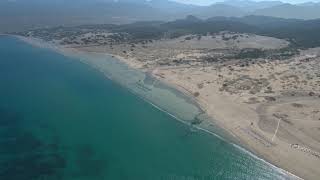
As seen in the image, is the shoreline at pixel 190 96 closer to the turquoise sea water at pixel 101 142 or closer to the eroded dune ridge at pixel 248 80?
the eroded dune ridge at pixel 248 80

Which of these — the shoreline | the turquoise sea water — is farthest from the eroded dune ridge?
the turquoise sea water

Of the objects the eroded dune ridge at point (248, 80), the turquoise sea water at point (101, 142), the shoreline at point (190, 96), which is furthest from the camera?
the eroded dune ridge at point (248, 80)

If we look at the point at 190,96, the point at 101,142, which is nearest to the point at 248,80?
the point at 190,96

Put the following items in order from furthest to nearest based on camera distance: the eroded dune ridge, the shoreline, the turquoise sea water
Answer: the eroded dune ridge, the shoreline, the turquoise sea water

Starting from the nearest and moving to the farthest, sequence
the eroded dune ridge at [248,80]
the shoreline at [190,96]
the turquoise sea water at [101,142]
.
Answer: the turquoise sea water at [101,142]
the shoreline at [190,96]
the eroded dune ridge at [248,80]

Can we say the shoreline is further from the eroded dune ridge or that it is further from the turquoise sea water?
the turquoise sea water

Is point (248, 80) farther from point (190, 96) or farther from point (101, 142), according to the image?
point (101, 142)

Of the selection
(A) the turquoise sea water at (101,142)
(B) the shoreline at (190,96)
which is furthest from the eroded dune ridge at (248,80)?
(A) the turquoise sea water at (101,142)
